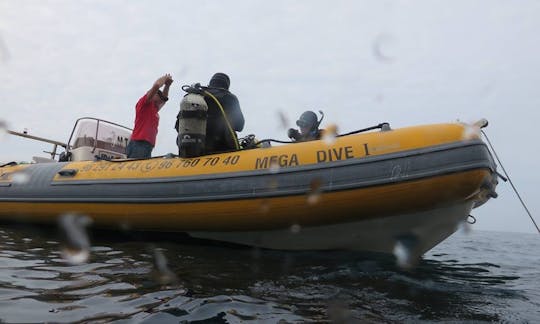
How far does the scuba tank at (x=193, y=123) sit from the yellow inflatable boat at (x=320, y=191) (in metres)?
0.16

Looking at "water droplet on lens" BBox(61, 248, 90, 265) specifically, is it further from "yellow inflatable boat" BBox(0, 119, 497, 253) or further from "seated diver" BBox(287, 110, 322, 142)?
"seated diver" BBox(287, 110, 322, 142)

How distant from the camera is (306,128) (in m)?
5.67

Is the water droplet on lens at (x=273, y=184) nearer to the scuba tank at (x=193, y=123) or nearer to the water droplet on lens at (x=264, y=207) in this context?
the water droplet on lens at (x=264, y=207)

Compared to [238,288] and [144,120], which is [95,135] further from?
[238,288]

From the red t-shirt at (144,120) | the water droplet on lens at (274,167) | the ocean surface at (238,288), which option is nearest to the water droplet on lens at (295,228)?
the ocean surface at (238,288)

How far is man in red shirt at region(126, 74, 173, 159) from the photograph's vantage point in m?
5.91

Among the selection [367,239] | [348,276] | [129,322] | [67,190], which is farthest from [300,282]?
[67,190]

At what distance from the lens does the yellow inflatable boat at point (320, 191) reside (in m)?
3.77

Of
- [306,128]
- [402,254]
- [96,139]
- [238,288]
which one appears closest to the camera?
[238,288]

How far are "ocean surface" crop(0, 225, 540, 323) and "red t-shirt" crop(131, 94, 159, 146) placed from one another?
72.2 inches

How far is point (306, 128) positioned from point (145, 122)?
2298 millimetres

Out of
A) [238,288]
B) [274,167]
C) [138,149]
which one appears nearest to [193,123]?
[274,167]

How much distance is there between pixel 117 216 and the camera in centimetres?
505

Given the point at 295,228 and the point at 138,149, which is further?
the point at 138,149
